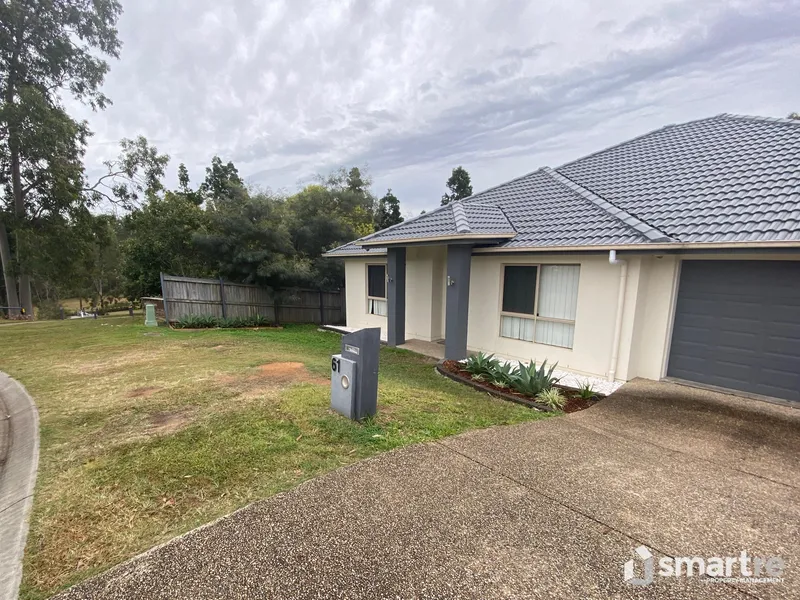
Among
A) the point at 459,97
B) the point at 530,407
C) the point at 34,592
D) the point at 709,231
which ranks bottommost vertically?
the point at 530,407

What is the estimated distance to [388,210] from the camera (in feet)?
106

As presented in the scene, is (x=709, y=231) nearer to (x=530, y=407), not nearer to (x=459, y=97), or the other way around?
(x=530, y=407)

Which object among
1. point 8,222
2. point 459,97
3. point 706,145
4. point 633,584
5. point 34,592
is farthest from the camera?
point 8,222

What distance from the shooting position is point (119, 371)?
725 cm

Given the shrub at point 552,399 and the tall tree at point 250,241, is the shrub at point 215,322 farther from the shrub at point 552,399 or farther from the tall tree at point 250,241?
the shrub at point 552,399

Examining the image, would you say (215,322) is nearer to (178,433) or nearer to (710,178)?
(178,433)

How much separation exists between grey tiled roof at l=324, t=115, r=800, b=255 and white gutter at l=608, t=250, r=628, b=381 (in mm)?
339

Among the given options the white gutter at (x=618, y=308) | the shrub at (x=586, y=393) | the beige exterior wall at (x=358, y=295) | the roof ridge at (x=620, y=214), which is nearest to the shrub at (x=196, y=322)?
the beige exterior wall at (x=358, y=295)

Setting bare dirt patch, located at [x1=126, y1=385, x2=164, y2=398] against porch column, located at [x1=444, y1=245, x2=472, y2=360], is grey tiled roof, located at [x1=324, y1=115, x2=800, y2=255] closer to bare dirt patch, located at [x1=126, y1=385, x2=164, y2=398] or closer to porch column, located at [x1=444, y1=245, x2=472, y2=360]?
porch column, located at [x1=444, y1=245, x2=472, y2=360]

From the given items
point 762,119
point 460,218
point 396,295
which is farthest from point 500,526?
point 762,119

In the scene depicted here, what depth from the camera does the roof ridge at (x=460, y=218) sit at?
788cm

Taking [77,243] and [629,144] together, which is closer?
[629,144]

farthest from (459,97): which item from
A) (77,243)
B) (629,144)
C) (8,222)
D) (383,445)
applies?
(8,222)

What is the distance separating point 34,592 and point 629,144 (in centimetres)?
1370
